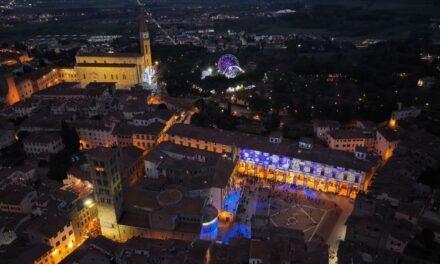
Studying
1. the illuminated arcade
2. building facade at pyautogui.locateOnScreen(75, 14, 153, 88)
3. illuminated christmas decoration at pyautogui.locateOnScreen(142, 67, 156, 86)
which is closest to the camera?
the illuminated arcade

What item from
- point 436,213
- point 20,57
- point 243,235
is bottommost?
point 243,235

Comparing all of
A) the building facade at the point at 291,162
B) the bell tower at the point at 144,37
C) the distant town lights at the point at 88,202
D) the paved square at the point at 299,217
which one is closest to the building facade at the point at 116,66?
the bell tower at the point at 144,37

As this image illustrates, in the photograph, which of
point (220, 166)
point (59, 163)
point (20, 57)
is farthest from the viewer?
point (20, 57)

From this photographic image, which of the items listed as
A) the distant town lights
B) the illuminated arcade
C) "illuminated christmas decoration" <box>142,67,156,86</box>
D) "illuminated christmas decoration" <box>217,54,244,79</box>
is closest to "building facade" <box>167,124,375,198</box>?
the illuminated arcade

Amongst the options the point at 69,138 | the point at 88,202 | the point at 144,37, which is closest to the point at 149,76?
the point at 144,37

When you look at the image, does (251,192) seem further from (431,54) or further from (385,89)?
(431,54)

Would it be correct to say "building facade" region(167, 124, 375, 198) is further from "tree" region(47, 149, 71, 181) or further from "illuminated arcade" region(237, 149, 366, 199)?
"tree" region(47, 149, 71, 181)

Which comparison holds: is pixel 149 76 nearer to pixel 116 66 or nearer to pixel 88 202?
pixel 116 66

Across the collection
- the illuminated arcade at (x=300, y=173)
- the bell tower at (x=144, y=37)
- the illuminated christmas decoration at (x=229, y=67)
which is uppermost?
the bell tower at (x=144, y=37)

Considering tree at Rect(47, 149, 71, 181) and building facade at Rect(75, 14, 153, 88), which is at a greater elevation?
building facade at Rect(75, 14, 153, 88)

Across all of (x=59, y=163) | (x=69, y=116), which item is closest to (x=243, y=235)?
(x=59, y=163)

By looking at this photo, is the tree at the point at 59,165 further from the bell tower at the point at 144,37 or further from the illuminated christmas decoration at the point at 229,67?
the illuminated christmas decoration at the point at 229,67
